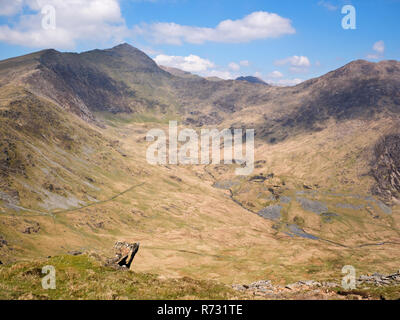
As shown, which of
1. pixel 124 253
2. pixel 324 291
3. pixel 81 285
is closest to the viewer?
pixel 81 285

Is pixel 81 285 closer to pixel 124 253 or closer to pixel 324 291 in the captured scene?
pixel 124 253

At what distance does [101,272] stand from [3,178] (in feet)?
599

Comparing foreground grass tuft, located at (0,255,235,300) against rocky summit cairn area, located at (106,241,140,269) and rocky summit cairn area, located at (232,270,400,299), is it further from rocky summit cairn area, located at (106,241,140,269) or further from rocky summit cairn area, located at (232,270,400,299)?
rocky summit cairn area, located at (106,241,140,269)

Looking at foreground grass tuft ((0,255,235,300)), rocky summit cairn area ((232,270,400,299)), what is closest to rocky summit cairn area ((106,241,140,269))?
foreground grass tuft ((0,255,235,300))

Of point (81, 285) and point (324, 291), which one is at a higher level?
point (81, 285)

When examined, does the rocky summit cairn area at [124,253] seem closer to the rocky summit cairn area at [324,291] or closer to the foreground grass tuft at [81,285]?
the foreground grass tuft at [81,285]

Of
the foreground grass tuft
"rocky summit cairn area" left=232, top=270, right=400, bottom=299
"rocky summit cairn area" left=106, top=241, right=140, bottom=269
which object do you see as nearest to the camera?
the foreground grass tuft

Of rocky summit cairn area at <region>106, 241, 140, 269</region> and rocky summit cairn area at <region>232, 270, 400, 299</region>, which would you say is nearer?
rocky summit cairn area at <region>232, 270, 400, 299</region>

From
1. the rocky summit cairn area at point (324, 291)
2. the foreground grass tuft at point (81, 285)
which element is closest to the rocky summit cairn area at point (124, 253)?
the foreground grass tuft at point (81, 285)

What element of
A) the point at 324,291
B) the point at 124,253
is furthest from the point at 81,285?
the point at 324,291
